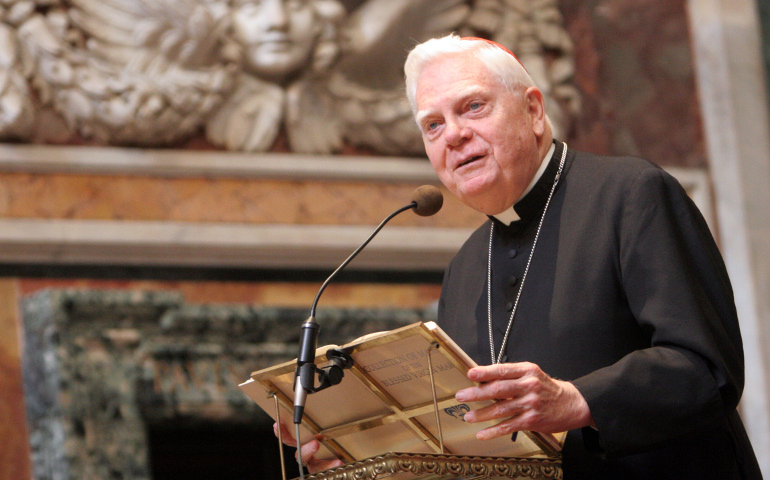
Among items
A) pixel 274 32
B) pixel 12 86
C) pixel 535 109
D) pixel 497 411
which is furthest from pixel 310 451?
pixel 274 32

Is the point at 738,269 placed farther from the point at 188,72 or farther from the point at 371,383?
the point at 371,383

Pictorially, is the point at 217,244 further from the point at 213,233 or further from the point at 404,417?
the point at 404,417

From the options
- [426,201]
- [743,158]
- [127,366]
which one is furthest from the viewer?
[743,158]

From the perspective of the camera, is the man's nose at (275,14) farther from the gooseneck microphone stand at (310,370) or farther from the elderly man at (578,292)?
the gooseneck microphone stand at (310,370)

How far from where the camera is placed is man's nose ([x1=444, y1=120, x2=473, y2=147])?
2.54m

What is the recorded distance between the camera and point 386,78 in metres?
5.56

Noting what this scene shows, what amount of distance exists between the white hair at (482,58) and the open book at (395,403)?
2.60 feet

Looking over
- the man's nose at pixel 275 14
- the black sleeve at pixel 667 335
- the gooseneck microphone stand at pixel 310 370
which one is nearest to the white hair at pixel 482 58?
the black sleeve at pixel 667 335

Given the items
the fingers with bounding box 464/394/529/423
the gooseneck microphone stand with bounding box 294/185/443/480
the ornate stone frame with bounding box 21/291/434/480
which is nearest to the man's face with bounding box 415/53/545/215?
the gooseneck microphone stand with bounding box 294/185/443/480

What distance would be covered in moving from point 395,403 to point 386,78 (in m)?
3.53

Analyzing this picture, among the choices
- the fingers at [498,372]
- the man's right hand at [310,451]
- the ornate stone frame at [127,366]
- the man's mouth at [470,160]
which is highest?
the man's mouth at [470,160]

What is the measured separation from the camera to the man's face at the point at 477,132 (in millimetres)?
2547

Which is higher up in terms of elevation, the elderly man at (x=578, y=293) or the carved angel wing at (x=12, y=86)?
the carved angel wing at (x=12, y=86)

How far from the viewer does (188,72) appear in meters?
5.12
